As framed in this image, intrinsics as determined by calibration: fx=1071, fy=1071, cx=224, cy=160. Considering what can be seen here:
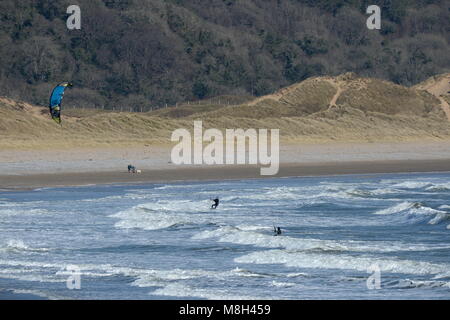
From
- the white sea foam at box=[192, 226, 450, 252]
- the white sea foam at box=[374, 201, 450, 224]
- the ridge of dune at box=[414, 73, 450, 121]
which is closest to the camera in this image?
the white sea foam at box=[192, 226, 450, 252]

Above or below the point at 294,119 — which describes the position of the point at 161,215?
below

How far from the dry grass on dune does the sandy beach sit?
6.97 feet

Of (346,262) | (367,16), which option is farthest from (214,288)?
(367,16)

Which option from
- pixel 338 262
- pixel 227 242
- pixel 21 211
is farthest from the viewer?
pixel 21 211

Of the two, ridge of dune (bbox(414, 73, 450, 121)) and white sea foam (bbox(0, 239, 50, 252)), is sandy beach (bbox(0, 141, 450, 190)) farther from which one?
ridge of dune (bbox(414, 73, 450, 121))

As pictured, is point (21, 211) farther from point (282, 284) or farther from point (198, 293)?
point (198, 293)

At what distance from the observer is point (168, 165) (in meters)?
38.9

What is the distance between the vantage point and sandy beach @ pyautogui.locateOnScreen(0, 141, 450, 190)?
114 ft

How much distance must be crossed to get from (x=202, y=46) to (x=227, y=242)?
72.4 m

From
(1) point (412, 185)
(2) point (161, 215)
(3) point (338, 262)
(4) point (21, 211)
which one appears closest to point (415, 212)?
(2) point (161, 215)

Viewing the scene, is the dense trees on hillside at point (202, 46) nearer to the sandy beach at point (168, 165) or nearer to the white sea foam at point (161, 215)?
the sandy beach at point (168, 165)

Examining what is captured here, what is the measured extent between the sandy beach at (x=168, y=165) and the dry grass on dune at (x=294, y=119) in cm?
212

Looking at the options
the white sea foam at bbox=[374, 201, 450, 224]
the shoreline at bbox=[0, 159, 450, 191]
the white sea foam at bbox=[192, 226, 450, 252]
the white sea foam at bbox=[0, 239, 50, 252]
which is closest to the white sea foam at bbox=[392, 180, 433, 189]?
the shoreline at bbox=[0, 159, 450, 191]

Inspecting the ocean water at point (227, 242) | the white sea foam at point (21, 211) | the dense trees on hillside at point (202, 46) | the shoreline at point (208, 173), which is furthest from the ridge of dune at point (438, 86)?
the white sea foam at point (21, 211)
